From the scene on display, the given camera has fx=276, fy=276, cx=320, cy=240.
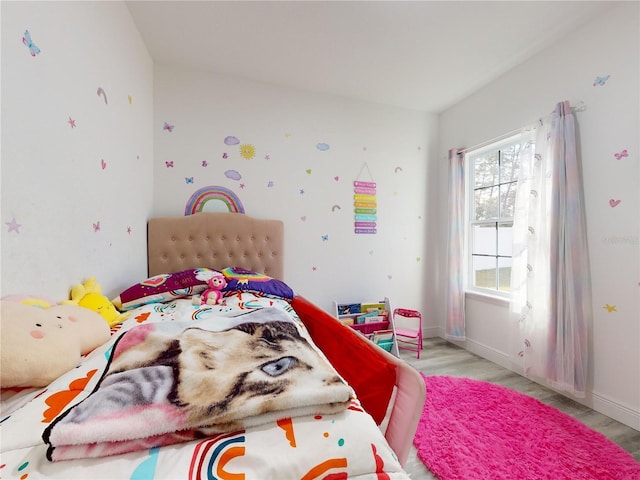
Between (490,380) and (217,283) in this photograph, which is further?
(490,380)

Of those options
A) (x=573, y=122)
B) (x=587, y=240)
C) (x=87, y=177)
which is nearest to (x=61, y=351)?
(x=87, y=177)

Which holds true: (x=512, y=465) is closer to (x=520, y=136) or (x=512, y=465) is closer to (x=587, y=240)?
(x=587, y=240)

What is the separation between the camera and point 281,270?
2.45 metres

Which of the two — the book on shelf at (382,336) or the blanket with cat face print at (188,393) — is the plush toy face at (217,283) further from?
the book on shelf at (382,336)

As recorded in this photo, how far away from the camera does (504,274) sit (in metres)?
2.60

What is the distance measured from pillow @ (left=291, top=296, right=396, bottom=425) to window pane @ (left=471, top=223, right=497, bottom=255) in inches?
84.3

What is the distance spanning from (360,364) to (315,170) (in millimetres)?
2023

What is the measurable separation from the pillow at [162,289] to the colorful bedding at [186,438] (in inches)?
36.1

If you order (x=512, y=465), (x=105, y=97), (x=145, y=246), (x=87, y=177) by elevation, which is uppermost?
(x=105, y=97)

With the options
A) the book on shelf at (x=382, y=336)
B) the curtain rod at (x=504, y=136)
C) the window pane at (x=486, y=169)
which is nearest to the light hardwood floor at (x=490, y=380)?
the book on shelf at (x=382, y=336)

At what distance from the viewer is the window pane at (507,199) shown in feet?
8.16

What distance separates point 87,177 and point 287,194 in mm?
1536

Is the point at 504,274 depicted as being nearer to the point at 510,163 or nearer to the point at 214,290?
the point at 510,163

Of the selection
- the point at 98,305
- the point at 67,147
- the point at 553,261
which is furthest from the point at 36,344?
the point at 553,261
